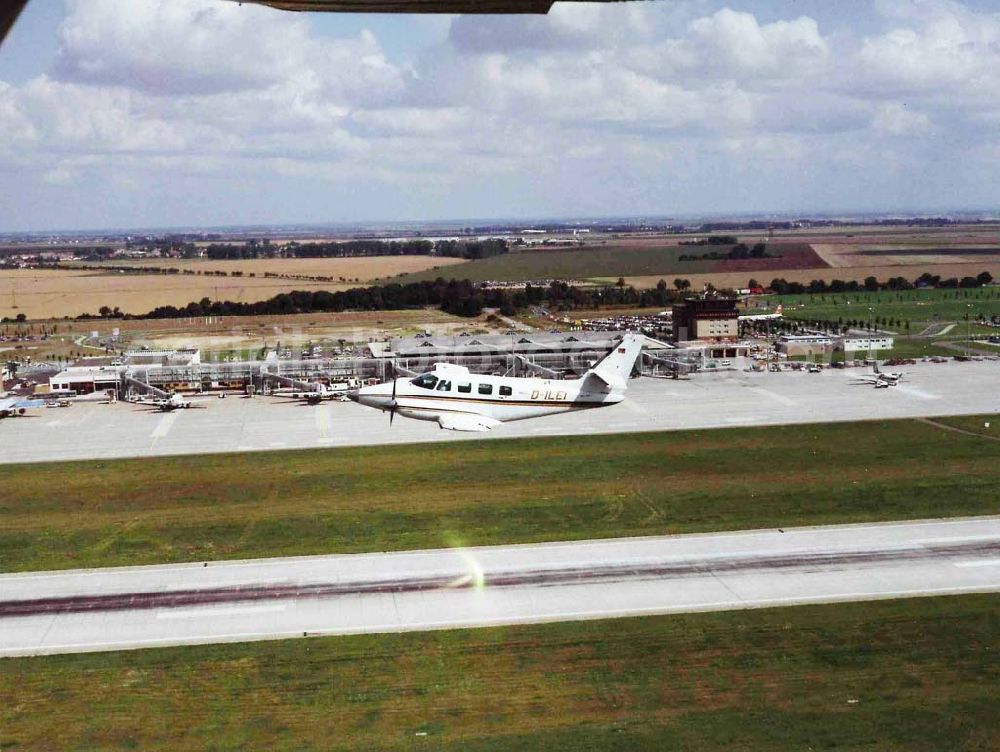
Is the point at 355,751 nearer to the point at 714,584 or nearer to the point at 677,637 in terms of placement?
the point at 677,637

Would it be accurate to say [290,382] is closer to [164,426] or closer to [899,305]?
[164,426]

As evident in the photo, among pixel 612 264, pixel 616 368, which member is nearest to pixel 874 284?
pixel 612 264

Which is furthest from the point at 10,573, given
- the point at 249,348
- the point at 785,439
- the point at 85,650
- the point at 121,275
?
the point at 121,275

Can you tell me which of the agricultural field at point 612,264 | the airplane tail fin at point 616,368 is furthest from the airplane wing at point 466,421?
the agricultural field at point 612,264

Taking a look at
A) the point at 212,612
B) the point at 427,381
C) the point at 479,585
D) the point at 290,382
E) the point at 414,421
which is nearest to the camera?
the point at 212,612

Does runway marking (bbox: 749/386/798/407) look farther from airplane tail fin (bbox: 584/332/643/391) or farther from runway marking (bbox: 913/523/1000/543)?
airplane tail fin (bbox: 584/332/643/391)

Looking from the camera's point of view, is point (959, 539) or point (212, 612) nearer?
point (212, 612)
